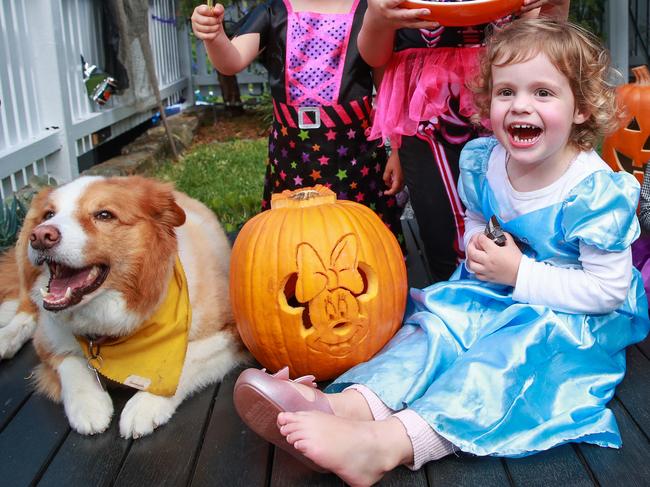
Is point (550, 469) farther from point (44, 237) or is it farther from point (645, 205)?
point (44, 237)

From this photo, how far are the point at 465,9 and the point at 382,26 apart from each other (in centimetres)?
36

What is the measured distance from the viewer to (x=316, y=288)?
2195 millimetres

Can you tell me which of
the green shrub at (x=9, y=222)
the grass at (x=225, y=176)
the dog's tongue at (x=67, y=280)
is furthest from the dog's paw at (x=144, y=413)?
the grass at (x=225, y=176)

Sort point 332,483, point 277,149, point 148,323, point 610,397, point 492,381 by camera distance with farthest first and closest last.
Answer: point 277,149, point 148,323, point 610,397, point 492,381, point 332,483

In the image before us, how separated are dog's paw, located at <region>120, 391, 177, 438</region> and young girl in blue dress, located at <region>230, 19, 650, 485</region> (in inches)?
16.7

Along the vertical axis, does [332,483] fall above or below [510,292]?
below

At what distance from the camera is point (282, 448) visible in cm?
186

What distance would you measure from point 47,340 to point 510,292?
1578 millimetres

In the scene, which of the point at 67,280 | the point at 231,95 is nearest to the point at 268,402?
the point at 67,280

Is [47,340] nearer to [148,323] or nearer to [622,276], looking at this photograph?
[148,323]

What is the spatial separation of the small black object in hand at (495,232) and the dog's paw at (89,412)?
4.44 feet

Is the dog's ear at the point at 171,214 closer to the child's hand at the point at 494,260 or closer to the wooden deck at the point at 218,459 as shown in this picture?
the wooden deck at the point at 218,459

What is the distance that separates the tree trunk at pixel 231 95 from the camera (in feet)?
29.8

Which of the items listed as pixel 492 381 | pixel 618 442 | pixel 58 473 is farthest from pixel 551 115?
pixel 58 473
